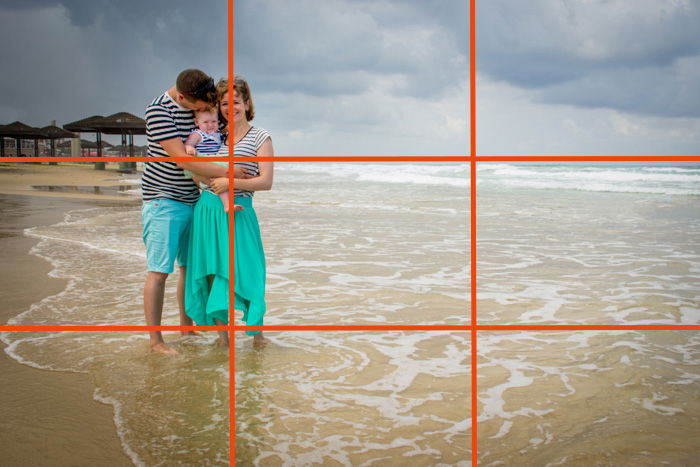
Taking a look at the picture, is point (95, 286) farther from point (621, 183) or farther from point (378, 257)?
point (621, 183)

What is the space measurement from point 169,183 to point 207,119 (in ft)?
1.21

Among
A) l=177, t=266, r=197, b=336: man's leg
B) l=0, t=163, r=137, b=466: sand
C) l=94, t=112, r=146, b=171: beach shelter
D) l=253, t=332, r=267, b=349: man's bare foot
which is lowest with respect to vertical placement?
l=0, t=163, r=137, b=466: sand

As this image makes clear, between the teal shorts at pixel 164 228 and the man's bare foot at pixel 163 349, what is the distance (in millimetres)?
430

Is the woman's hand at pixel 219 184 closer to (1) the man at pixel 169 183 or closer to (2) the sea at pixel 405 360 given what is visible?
(1) the man at pixel 169 183

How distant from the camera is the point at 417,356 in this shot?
3.21 meters

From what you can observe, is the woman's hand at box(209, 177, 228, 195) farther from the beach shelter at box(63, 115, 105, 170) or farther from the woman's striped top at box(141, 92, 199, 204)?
the beach shelter at box(63, 115, 105, 170)

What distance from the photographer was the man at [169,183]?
9.09 feet

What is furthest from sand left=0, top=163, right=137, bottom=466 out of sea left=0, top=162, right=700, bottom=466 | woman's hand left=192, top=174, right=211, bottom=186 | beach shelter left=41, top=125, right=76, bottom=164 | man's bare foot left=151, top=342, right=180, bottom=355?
beach shelter left=41, top=125, right=76, bottom=164

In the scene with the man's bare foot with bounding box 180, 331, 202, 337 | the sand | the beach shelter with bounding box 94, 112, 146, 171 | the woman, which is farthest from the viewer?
the beach shelter with bounding box 94, 112, 146, 171

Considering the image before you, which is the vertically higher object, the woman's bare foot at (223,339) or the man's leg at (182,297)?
the man's leg at (182,297)

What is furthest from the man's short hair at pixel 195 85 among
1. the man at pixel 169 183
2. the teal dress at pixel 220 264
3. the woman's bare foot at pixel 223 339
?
the woman's bare foot at pixel 223 339

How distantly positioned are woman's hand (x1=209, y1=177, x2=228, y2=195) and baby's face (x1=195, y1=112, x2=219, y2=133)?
27 cm

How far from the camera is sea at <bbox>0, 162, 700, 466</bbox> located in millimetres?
2213

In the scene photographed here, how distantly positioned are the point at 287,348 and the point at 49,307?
1825 mm
